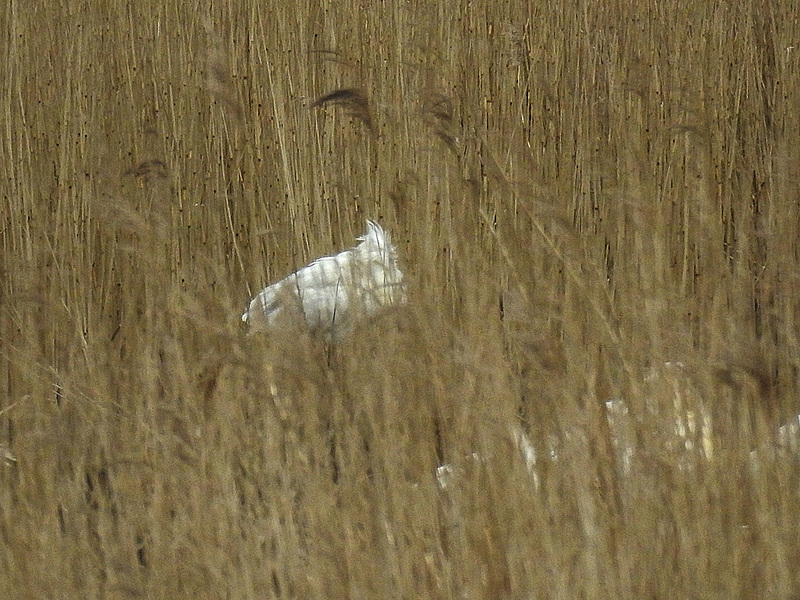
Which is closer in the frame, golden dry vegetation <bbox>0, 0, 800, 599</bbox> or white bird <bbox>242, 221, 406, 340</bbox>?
golden dry vegetation <bbox>0, 0, 800, 599</bbox>

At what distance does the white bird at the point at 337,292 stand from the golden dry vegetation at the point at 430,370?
5 cm

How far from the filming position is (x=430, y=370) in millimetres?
1473

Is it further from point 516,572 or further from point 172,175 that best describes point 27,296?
point 172,175

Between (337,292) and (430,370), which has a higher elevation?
(337,292)

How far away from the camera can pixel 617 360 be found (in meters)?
1.46

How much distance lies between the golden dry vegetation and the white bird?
0.05 metres

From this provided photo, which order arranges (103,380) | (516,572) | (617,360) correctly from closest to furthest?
(516,572)
(617,360)
(103,380)

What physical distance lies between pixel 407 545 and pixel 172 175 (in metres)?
1.44

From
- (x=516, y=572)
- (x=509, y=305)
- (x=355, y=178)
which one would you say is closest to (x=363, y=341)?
(x=509, y=305)

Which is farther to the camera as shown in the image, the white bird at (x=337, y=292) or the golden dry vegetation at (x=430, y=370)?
the white bird at (x=337, y=292)

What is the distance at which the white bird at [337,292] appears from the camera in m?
1.58

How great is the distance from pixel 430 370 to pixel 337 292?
15.5 inches

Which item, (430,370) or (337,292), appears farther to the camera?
(337,292)

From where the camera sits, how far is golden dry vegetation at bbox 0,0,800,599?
1236 mm
